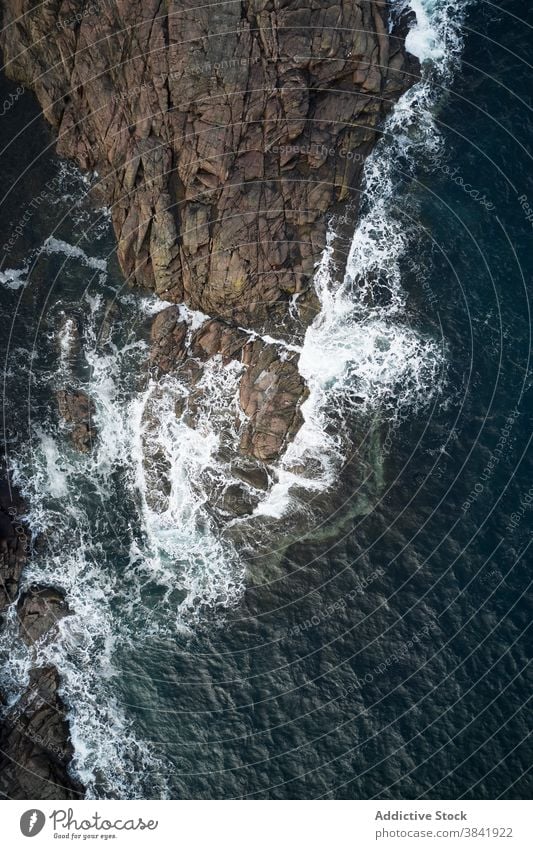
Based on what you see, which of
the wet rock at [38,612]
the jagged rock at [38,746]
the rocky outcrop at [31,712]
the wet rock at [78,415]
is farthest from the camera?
the wet rock at [78,415]

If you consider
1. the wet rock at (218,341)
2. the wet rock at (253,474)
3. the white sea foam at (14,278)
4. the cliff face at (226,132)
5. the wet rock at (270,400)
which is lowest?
the wet rock at (253,474)

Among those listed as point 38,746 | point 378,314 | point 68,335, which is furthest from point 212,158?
point 38,746

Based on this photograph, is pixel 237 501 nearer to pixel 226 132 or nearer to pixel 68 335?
pixel 68 335

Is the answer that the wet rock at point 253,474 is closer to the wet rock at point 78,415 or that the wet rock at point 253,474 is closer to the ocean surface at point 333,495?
the ocean surface at point 333,495

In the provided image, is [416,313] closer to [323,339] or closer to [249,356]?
[323,339]

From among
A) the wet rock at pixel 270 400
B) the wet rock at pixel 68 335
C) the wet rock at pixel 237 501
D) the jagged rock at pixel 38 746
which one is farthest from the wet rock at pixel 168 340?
the jagged rock at pixel 38 746

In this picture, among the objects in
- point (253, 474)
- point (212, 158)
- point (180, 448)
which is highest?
point (212, 158)
